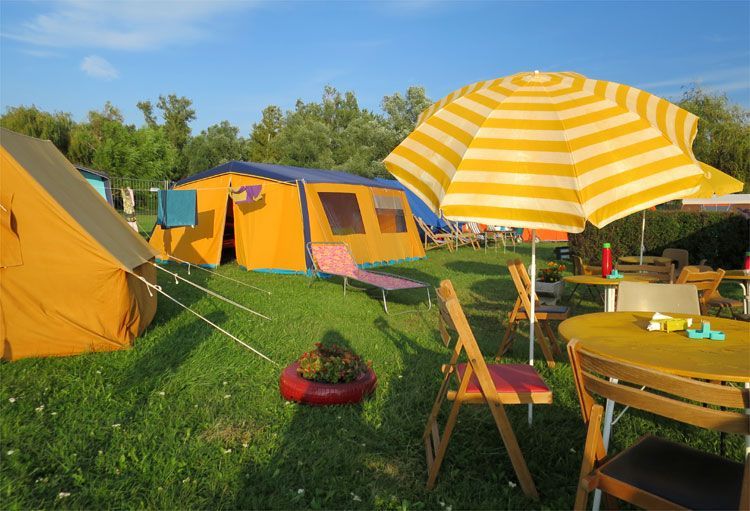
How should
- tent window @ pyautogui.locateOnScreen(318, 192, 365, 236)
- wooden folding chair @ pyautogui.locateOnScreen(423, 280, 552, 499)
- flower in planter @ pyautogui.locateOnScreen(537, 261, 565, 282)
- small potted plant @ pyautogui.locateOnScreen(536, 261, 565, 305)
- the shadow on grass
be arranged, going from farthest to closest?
1. the shadow on grass
2. tent window @ pyautogui.locateOnScreen(318, 192, 365, 236)
3. flower in planter @ pyautogui.locateOnScreen(537, 261, 565, 282)
4. small potted plant @ pyautogui.locateOnScreen(536, 261, 565, 305)
5. wooden folding chair @ pyautogui.locateOnScreen(423, 280, 552, 499)

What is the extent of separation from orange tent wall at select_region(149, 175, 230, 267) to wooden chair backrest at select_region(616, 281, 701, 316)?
9.29m

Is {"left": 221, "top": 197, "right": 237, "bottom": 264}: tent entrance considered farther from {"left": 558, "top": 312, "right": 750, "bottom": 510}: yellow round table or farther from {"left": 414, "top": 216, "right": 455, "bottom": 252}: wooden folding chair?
{"left": 558, "top": 312, "right": 750, "bottom": 510}: yellow round table

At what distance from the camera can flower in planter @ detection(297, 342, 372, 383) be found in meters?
3.89

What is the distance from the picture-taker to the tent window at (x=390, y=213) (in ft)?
42.8

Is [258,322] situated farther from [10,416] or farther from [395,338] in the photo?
[10,416]

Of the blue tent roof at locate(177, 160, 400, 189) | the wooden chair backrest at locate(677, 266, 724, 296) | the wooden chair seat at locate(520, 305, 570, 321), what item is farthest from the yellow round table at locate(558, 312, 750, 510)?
the blue tent roof at locate(177, 160, 400, 189)

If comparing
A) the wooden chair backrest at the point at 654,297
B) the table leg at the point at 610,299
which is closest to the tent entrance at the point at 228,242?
the table leg at the point at 610,299

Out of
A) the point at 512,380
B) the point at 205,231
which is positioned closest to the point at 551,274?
the point at 512,380

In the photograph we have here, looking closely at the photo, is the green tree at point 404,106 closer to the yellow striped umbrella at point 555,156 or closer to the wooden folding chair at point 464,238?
the wooden folding chair at point 464,238

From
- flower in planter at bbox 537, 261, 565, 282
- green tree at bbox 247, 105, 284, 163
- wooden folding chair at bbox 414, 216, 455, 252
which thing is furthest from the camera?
green tree at bbox 247, 105, 284, 163

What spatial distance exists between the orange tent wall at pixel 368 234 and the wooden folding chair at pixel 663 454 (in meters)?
8.84

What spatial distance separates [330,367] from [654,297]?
8.21 feet

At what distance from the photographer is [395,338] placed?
19.2 ft

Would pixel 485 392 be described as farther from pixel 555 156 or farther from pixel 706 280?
pixel 706 280
